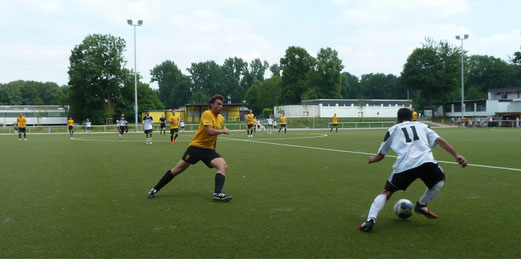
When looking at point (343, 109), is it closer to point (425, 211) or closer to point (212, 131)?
point (212, 131)

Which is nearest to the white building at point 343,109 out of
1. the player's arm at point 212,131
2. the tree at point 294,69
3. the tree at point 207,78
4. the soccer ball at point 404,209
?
the tree at point 294,69

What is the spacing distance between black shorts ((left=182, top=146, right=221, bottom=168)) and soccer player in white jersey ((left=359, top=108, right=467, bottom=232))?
305cm

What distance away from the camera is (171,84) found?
385 feet

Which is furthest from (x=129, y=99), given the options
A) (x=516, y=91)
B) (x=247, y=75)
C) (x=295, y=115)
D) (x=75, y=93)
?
(x=516, y=91)

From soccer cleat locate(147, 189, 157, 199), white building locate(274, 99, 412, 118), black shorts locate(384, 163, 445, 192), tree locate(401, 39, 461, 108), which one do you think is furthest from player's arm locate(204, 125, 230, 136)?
tree locate(401, 39, 461, 108)

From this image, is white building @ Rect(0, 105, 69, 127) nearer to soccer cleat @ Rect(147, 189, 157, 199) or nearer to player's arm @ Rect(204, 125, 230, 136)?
soccer cleat @ Rect(147, 189, 157, 199)

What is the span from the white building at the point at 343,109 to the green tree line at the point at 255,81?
370 inches

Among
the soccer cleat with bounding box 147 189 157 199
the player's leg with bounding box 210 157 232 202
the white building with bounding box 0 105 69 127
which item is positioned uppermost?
the white building with bounding box 0 105 69 127

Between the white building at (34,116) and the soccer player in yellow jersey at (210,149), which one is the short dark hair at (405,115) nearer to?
the soccer player in yellow jersey at (210,149)

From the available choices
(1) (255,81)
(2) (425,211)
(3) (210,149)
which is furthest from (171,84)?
(2) (425,211)

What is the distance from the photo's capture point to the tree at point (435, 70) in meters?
74.4

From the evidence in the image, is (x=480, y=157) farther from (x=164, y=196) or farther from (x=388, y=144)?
(x=164, y=196)

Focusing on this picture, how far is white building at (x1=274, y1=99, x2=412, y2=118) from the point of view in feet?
227

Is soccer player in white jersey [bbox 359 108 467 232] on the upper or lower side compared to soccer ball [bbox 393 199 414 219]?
upper
